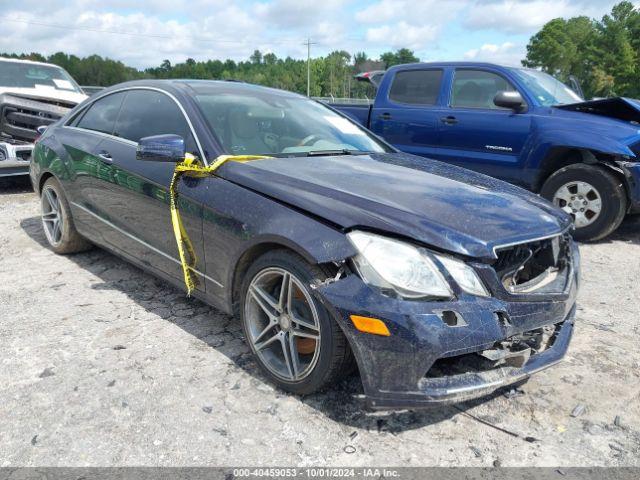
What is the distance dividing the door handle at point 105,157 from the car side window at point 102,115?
8.8 inches

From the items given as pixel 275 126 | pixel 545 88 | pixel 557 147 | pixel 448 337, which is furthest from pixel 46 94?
pixel 448 337

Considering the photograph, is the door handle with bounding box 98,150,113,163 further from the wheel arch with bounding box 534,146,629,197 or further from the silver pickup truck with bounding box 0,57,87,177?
the wheel arch with bounding box 534,146,629,197

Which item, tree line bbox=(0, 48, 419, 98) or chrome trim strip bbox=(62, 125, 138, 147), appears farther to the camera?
tree line bbox=(0, 48, 419, 98)

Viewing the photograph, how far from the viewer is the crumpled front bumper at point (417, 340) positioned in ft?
7.20

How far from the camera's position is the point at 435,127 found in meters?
6.68

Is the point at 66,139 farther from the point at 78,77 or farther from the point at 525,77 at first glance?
the point at 78,77

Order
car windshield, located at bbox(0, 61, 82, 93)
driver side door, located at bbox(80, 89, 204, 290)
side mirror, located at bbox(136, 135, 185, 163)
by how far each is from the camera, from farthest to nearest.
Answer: car windshield, located at bbox(0, 61, 82, 93) < driver side door, located at bbox(80, 89, 204, 290) < side mirror, located at bbox(136, 135, 185, 163)

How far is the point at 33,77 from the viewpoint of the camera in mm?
9109

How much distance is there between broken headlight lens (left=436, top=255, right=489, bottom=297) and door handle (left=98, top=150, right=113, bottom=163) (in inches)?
104

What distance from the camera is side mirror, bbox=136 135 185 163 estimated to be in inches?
122

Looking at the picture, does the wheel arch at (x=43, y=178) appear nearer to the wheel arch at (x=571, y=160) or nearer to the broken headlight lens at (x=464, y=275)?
the broken headlight lens at (x=464, y=275)

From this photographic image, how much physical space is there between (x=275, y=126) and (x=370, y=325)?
183 centimetres

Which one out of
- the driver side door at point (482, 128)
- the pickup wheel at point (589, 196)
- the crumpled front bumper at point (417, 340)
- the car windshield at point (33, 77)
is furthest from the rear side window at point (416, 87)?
the car windshield at point (33, 77)

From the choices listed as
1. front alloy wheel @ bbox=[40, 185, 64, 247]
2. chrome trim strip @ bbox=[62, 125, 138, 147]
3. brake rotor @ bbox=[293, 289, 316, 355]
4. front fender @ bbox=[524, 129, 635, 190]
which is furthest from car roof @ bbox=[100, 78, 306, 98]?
front fender @ bbox=[524, 129, 635, 190]
